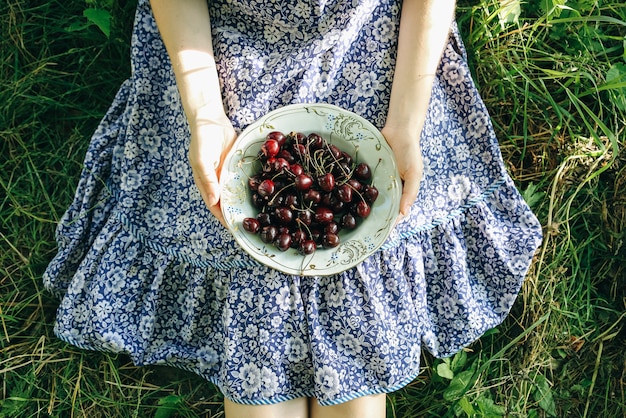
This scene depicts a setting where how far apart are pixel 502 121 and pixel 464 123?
317 mm

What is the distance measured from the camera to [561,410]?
2121 millimetres

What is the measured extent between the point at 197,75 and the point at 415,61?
595mm

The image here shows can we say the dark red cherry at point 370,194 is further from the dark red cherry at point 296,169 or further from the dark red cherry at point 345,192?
the dark red cherry at point 296,169

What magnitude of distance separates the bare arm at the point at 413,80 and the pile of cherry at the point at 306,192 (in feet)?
0.38

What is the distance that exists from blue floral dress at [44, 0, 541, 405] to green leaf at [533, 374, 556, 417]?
0.98ft

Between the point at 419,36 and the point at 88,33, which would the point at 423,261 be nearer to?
the point at 419,36

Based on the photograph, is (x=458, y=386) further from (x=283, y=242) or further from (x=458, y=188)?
(x=283, y=242)

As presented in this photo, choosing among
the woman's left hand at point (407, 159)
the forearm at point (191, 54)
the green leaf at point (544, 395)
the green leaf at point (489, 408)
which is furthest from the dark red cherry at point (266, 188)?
the green leaf at point (544, 395)

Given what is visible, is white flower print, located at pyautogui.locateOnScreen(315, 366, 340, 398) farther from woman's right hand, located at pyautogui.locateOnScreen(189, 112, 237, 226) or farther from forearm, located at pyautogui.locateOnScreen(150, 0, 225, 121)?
forearm, located at pyautogui.locateOnScreen(150, 0, 225, 121)

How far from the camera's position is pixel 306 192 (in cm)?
174

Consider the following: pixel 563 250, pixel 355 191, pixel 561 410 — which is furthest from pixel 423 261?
pixel 561 410

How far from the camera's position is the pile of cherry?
1706 millimetres

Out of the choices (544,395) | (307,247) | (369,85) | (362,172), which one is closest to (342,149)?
(362,172)

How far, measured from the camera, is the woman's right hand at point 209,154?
5.54 feet
